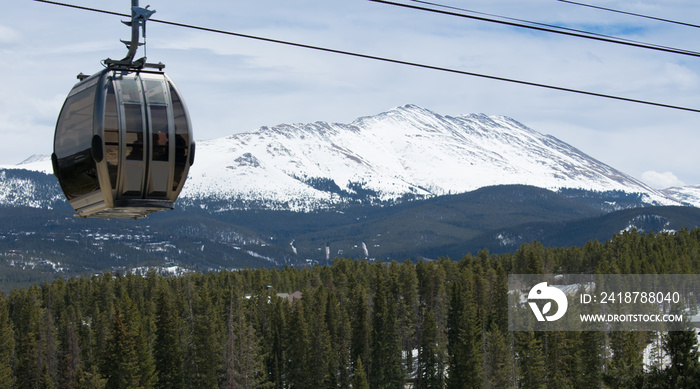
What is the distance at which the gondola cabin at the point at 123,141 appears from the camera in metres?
18.9

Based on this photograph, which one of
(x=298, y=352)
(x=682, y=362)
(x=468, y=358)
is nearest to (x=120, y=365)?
(x=298, y=352)

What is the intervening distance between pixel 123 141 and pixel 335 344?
81764 millimetres

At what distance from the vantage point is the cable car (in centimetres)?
1892

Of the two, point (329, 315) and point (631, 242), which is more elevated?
point (631, 242)

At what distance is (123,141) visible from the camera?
1900 centimetres

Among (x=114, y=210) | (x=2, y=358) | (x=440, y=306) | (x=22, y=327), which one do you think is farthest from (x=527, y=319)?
(x=114, y=210)

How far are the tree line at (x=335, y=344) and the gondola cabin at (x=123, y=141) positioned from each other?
41280 millimetres

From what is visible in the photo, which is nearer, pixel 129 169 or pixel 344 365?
pixel 129 169

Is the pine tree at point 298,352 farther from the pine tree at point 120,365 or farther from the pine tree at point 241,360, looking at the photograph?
the pine tree at point 120,365

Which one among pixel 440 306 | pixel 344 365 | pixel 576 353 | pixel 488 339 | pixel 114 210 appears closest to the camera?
pixel 114 210

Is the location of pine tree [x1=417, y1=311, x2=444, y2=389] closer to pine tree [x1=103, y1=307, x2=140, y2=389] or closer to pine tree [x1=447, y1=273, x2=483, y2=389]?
pine tree [x1=447, y1=273, x2=483, y2=389]

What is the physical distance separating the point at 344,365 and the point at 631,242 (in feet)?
253

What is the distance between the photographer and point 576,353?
8106 cm

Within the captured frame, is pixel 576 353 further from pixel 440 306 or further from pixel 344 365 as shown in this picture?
pixel 440 306
